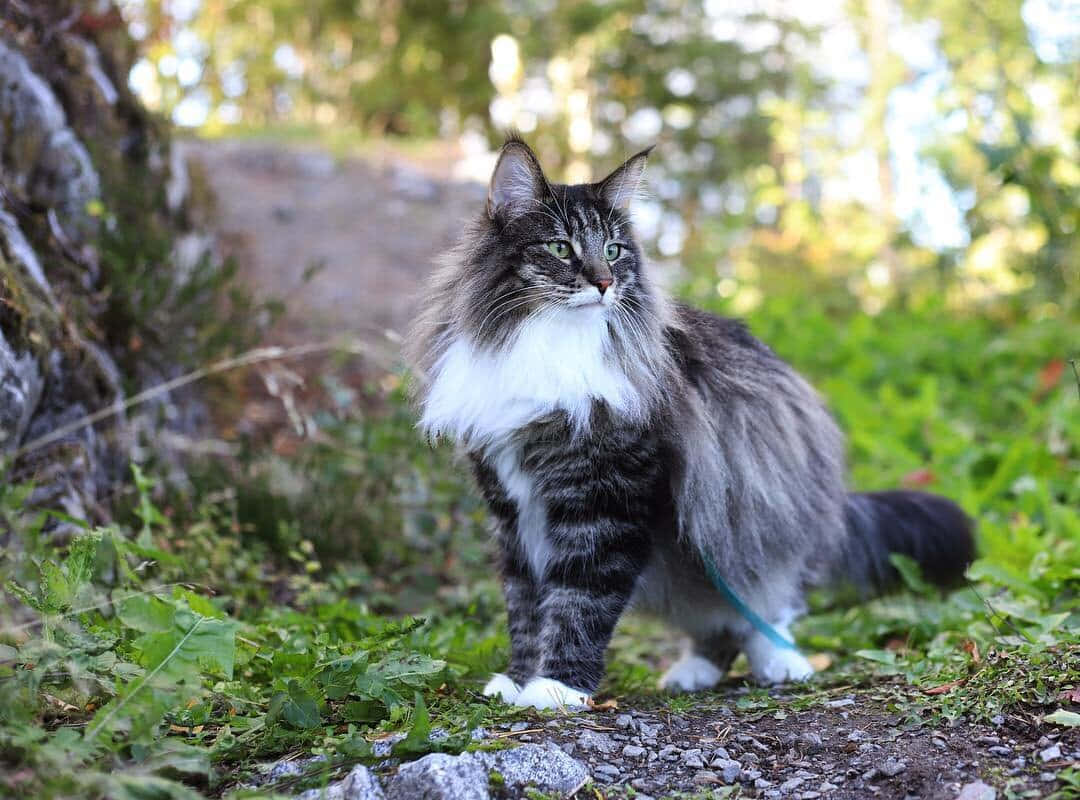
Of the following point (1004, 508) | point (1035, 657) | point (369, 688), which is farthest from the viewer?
Answer: point (1004, 508)

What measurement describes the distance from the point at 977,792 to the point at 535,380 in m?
1.45

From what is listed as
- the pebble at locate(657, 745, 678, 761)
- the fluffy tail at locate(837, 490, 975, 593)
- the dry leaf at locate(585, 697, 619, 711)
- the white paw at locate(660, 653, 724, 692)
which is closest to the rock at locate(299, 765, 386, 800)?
the pebble at locate(657, 745, 678, 761)

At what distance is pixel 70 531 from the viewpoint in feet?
9.36

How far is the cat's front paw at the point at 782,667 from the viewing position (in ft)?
9.93

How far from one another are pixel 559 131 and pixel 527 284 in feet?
28.8

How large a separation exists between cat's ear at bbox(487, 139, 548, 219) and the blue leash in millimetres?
1227

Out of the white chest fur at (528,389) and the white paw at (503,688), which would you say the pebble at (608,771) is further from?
the white chest fur at (528,389)

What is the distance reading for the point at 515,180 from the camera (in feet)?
8.98

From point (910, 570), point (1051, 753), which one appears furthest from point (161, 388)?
point (910, 570)

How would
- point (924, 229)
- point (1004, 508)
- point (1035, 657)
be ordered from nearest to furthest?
1. point (1035, 657)
2. point (1004, 508)
3. point (924, 229)

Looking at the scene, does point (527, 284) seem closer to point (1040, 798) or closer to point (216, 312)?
point (1040, 798)

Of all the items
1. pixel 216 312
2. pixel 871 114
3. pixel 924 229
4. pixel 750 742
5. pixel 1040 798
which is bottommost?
pixel 750 742

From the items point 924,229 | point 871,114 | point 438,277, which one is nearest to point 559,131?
point 871,114

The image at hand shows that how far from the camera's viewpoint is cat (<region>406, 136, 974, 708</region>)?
261 cm
